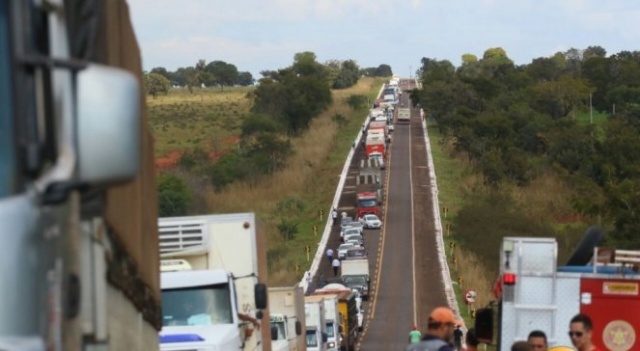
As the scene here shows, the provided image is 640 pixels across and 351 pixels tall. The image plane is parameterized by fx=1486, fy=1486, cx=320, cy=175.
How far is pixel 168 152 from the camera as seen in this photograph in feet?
379

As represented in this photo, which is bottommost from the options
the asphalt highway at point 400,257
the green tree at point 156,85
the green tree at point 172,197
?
the asphalt highway at point 400,257

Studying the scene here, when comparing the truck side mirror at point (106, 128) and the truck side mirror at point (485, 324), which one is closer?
the truck side mirror at point (106, 128)

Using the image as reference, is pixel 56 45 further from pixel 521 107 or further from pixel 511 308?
pixel 521 107

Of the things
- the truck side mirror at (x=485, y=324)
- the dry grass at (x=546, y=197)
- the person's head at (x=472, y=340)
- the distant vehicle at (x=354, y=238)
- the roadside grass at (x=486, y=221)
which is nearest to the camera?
the person's head at (x=472, y=340)

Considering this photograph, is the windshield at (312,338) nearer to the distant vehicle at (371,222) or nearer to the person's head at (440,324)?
the person's head at (440,324)

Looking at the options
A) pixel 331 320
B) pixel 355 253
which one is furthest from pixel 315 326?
pixel 355 253

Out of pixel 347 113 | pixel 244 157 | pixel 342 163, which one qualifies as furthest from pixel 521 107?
pixel 347 113

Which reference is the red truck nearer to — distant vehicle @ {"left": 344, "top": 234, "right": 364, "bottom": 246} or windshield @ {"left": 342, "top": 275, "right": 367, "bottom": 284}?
distant vehicle @ {"left": 344, "top": 234, "right": 364, "bottom": 246}

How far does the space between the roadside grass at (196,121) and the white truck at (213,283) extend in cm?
8327

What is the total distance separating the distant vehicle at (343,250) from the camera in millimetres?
67219

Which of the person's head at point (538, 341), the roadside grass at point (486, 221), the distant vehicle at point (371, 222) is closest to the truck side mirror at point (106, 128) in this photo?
the person's head at point (538, 341)

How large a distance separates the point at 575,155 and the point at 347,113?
6198 cm

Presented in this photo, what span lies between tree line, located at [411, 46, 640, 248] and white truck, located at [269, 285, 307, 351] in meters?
26.4

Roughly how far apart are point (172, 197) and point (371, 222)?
19786mm
